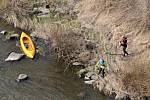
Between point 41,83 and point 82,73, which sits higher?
point 82,73

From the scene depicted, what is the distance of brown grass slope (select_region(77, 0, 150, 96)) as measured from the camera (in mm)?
16203

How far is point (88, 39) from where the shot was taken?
66.9 ft

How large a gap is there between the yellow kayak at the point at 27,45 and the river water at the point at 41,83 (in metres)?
0.37

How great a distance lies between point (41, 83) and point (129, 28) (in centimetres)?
526

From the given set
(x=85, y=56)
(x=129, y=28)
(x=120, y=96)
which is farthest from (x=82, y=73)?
(x=129, y=28)

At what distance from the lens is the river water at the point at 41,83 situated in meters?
17.5

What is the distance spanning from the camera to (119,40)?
19.9 meters

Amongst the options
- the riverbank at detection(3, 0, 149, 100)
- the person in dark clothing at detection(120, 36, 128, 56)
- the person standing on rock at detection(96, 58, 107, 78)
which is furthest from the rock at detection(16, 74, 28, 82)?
the person in dark clothing at detection(120, 36, 128, 56)

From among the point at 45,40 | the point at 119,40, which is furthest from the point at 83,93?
the point at 45,40

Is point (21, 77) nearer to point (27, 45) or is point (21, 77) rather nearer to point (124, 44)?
point (27, 45)

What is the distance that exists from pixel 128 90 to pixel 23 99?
4335 mm

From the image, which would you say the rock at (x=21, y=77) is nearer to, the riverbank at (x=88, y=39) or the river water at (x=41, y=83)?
the river water at (x=41, y=83)

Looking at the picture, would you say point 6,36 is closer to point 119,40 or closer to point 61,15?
point 61,15

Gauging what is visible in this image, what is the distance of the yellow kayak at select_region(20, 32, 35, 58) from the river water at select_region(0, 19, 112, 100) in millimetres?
366
